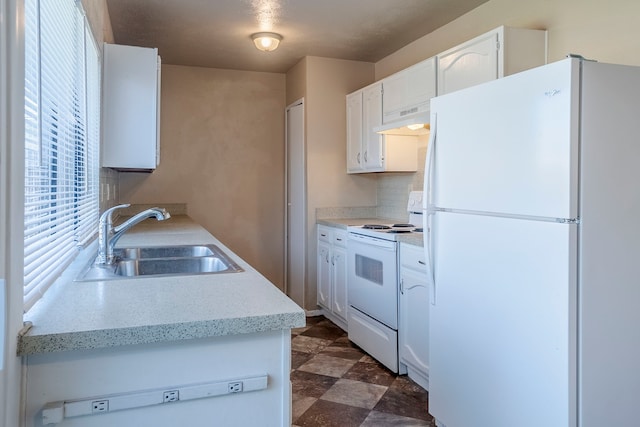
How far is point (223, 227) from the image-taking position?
495 cm

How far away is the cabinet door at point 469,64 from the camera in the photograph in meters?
2.61

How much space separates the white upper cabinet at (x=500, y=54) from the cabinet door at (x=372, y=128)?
104 cm

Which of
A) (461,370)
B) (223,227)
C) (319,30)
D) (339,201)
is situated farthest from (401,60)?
(461,370)

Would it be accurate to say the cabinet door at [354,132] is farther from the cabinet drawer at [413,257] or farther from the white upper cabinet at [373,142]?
the cabinet drawer at [413,257]

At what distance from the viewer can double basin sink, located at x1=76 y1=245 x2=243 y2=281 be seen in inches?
78.9

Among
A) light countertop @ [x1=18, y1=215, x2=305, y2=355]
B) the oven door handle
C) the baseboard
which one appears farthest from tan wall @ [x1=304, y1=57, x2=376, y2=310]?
light countertop @ [x1=18, y1=215, x2=305, y2=355]

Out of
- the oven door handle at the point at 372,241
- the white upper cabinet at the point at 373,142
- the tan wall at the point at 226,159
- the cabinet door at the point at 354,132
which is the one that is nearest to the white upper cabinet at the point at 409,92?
the white upper cabinet at the point at 373,142

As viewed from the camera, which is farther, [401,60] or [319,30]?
[401,60]

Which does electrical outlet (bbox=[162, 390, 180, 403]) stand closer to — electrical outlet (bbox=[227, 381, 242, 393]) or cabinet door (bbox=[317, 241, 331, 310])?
electrical outlet (bbox=[227, 381, 242, 393])

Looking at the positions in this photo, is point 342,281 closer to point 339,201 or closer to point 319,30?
point 339,201

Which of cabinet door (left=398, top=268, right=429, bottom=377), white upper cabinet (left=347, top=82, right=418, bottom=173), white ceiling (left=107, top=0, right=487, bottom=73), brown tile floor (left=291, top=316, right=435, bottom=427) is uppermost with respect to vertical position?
white ceiling (left=107, top=0, right=487, bottom=73)

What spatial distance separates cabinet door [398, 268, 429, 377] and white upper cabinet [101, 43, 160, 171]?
1.79 meters

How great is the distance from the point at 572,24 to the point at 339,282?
2470 mm

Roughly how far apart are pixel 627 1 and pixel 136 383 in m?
2.59
